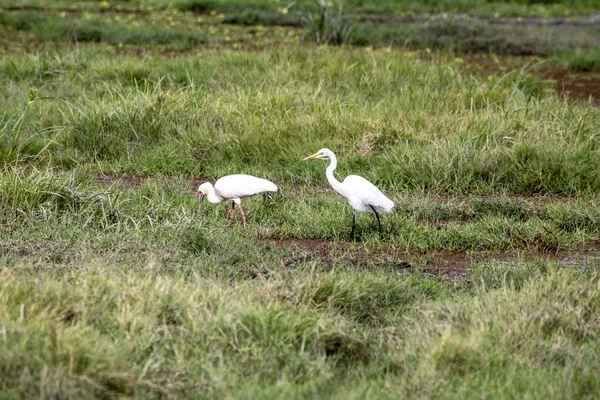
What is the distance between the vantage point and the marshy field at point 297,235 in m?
3.72

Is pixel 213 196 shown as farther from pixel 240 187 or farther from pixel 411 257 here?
pixel 411 257

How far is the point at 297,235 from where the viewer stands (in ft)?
19.3

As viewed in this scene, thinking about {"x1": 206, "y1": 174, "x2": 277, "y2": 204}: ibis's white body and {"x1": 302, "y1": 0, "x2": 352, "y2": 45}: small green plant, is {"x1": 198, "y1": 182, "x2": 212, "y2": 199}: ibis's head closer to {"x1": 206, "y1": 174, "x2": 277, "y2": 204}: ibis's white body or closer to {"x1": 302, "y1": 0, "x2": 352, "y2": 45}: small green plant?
{"x1": 206, "y1": 174, "x2": 277, "y2": 204}: ibis's white body

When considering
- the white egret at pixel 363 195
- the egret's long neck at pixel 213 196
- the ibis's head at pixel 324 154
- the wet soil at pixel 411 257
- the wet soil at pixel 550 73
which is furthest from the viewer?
the wet soil at pixel 550 73

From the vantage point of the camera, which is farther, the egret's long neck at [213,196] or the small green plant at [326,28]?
the small green plant at [326,28]

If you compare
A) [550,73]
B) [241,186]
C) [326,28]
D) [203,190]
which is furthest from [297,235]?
[550,73]

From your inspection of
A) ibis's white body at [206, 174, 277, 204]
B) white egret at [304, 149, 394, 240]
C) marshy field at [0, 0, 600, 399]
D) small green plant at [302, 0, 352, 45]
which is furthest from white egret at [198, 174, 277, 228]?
small green plant at [302, 0, 352, 45]

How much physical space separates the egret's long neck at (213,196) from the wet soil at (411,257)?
51cm

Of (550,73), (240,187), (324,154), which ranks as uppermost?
(324,154)

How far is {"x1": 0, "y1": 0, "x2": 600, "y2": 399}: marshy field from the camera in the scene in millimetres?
3725

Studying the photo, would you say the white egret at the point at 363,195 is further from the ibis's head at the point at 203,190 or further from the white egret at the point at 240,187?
the ibis's head at the point at 203,190

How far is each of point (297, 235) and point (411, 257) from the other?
30.5 inches

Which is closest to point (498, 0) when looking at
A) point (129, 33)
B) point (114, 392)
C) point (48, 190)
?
point (129, 33)

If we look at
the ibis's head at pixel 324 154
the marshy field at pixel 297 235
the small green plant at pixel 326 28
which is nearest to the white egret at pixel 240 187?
the marshy field at pixel 297 235
